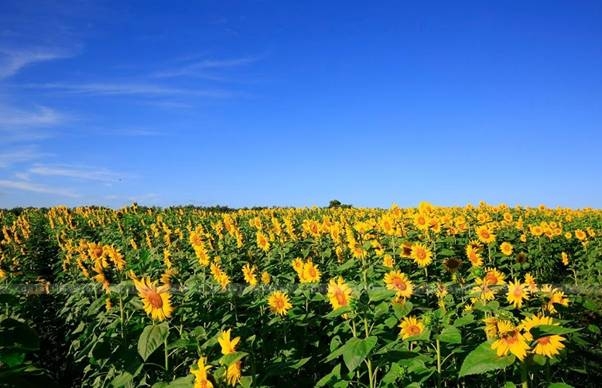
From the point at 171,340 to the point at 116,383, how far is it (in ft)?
2.21

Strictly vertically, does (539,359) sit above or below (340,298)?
below

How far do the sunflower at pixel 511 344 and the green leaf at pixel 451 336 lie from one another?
78 cm

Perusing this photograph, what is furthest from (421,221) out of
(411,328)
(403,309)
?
(411,328)

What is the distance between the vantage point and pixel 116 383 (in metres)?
3.39

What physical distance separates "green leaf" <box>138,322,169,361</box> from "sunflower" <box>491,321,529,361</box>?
193 centimetres

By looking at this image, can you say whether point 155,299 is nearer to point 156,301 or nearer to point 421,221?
point 156,301

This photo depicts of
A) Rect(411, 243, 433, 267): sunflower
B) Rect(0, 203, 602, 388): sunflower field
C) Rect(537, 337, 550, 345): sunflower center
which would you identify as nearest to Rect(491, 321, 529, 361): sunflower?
Rect(0, 203, 602, 388): sunflower field

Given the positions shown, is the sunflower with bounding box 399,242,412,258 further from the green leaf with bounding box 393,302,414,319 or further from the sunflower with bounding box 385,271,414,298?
the green leaf with bounding box 393,302,414,319

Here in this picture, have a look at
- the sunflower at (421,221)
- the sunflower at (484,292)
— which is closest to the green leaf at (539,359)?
the sunflower at (484,292)

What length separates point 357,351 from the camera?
306cm

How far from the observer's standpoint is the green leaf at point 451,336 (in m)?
3.33

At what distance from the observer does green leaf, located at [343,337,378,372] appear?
9.87ft

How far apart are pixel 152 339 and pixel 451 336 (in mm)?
1835

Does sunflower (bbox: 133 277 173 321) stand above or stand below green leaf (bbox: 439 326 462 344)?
above
